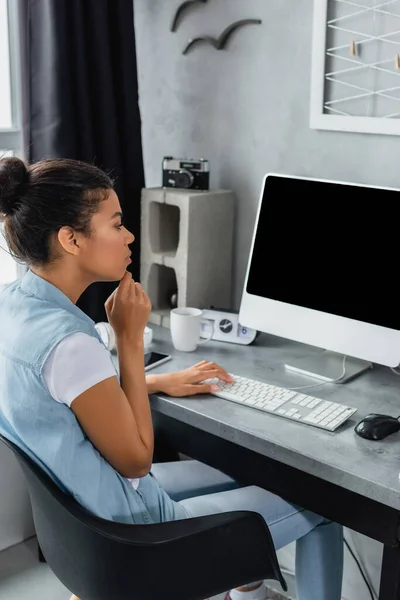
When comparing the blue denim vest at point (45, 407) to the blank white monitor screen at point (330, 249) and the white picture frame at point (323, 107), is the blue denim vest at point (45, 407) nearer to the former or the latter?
the blank white monitor screen at point (330, 249)

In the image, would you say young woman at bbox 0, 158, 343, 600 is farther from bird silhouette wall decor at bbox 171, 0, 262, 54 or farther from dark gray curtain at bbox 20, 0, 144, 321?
bird silhouette wall decor at bbox 171, 0, 262, 54

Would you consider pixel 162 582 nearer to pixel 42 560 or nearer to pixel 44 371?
pixel 44 371

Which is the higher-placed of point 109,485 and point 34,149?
point 34,149

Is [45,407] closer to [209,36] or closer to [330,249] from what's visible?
[330,249]

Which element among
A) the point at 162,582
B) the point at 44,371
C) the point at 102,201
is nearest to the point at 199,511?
the point at 162,582

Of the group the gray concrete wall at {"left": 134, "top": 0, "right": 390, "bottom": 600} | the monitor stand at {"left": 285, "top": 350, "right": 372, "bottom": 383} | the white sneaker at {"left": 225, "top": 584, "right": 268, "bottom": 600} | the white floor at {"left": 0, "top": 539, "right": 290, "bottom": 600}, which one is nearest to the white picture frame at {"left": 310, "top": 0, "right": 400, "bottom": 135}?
the gray concrete wall at {"left": 134, "top": 0, "right": 390, "bottom": 600}

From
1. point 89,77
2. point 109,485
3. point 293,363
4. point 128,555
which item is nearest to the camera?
point 128,555

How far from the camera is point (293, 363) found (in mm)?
1851

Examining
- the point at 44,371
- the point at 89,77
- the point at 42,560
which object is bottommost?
the point at 42,560

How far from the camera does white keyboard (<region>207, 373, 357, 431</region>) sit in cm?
152

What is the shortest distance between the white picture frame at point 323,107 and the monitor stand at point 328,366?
0.55 meters

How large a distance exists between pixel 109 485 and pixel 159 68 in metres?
1.40

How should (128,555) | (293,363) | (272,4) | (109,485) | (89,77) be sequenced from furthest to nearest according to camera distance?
(89,77) → (272,4) → (293,363) → (109,485) → (128,555)

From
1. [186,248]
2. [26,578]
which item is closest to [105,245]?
[186,248]
